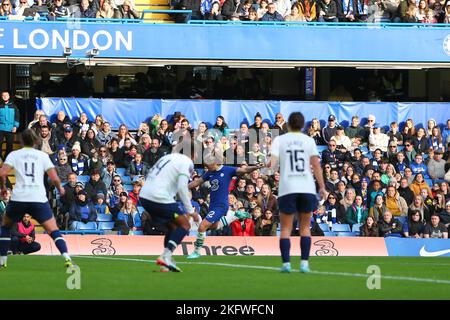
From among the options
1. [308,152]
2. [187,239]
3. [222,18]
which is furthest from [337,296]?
[222,18]

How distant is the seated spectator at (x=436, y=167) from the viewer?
30.6m

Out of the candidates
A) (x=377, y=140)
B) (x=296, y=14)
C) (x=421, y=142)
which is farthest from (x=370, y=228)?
(x=296, y=14)

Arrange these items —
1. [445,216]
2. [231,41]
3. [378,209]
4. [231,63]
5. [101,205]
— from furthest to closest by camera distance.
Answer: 1. [231,63]
2. [231,41]
3. [445,216]
4. [378,209]
5. [101,205]

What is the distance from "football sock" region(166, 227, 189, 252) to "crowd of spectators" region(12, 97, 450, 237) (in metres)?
10.6

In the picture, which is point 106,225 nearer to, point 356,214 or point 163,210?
point 356,214

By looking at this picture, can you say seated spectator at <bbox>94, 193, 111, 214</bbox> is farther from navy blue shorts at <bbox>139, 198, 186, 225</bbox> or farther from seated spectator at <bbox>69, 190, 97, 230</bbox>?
navy blue shorts at <bbox>139, 198, 186, 225</bbox>

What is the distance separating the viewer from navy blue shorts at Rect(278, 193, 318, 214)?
15.1 metres

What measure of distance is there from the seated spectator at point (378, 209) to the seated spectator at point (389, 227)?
0.53 feet

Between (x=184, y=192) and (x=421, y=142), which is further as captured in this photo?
(x=421, y=142)

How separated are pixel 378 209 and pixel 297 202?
12.9m

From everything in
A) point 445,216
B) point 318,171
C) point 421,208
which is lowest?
point 445,216

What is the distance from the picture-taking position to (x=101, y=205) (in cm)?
2764

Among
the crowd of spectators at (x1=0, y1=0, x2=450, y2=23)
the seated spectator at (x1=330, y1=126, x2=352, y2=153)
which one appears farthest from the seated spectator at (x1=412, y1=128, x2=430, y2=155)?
the crowd of spectators at (x1=0, y1=0, x2=450, y2=23)
